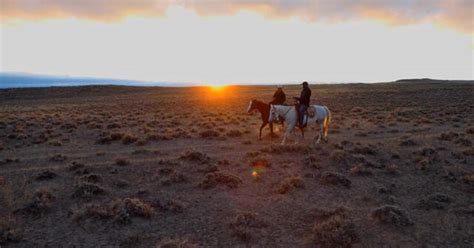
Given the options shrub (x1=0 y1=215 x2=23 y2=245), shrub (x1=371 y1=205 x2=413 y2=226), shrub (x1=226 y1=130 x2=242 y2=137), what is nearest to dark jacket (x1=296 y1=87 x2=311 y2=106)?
shrub (x1=226 y1=130 x2=242 y2=137)

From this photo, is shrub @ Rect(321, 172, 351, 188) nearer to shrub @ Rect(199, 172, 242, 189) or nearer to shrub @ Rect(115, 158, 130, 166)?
shrub @ Rect(199, 172, 242, 189)

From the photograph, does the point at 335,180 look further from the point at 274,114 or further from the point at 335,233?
the point at 274,114

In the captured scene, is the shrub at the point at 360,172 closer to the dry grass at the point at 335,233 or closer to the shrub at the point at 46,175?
the dry grass at the point at 335,233

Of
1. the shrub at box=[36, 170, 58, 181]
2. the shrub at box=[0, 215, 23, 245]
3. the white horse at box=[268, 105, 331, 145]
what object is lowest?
the shrub at box=[0, 215, 23, 245]

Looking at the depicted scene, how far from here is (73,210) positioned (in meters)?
10.5

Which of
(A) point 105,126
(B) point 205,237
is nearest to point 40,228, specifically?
(B) point 205,237

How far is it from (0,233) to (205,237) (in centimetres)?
471

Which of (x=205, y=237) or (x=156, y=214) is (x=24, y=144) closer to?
(x=156, y=214)

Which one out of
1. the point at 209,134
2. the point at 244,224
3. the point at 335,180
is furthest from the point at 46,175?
the point at 209,134

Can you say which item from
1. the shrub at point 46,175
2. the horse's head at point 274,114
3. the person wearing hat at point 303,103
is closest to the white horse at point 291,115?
the horse's head at point 274,114

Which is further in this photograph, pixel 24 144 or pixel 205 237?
pixel 24 144

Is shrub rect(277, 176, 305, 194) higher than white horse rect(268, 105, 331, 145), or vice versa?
white horse rect(268, 105, 331, 145)

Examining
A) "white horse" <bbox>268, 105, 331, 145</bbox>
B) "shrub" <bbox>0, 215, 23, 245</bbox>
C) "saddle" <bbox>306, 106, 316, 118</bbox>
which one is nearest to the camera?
"shrub" <bbox>0, 215, 23, 245</bbox>

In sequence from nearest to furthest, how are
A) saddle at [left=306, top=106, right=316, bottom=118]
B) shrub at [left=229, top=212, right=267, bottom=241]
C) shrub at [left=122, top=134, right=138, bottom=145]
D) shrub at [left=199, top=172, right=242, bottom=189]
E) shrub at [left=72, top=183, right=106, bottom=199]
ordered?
1. shrub at [left=229, top=212, right=267, bottom=241]
2. shrub at [left=72, top=183, right=106, bottom=199]
3. shrub at [left=199, top=172, right=242, bottom=189]
4. saddle at [left=306, top=106, right=316, bottom=118]
5. shrub at [left=122, top=134, right=138, bottom=145]
